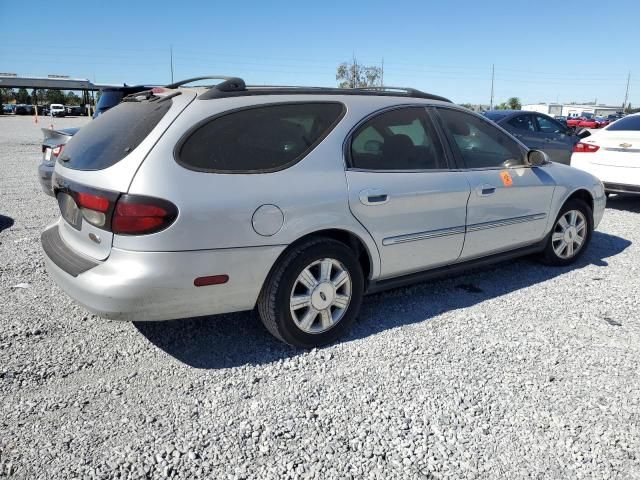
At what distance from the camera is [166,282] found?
109 inches

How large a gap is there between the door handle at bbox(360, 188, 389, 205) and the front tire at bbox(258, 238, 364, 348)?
335 millimetres

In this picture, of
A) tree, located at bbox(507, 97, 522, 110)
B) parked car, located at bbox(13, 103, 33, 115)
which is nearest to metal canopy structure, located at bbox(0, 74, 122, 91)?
parked car, located at bbox(13, 103, 33, 115)

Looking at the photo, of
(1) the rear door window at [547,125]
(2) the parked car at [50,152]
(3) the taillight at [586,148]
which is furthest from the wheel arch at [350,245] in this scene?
(1) the rear door window at [547,125]

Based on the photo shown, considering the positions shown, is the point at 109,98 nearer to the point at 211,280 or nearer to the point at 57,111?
the point at 211,280

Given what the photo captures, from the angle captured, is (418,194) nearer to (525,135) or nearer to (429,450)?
(429,450)

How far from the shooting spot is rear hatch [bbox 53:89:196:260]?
8.93ft

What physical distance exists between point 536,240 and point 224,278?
315cm

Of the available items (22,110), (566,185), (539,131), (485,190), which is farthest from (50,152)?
(22,110)

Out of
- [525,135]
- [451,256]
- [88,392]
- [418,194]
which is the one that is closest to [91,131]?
[88,392]

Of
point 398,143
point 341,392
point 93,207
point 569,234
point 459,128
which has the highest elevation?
point 459,128

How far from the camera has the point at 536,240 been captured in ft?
15.7

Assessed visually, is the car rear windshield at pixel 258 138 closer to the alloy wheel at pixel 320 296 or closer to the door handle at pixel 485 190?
the alloy wheel at pixel 320 296

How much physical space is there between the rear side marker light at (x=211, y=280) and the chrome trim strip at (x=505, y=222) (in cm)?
206

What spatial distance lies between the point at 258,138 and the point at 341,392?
155cm
